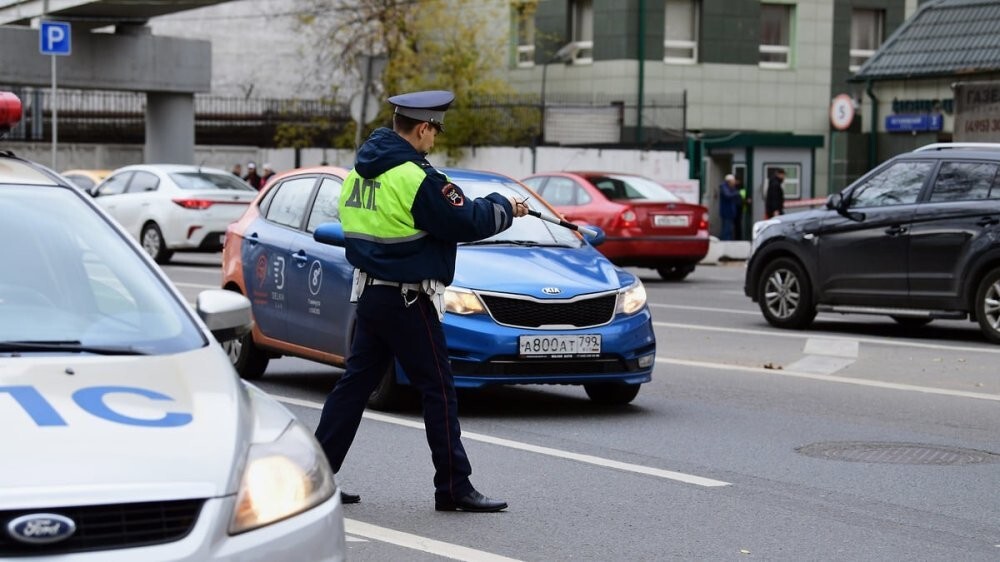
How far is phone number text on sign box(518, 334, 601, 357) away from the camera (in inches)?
398

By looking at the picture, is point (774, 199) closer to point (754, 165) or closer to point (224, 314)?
point (754, 165)

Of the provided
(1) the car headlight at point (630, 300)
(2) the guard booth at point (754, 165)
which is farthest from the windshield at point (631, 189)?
(1) the car headlight at point (630, 300)

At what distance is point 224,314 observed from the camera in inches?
212

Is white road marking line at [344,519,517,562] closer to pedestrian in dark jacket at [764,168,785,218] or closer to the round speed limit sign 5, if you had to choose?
pedestrian in dark jacket at [764,168,785,218]

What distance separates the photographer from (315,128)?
4347 centimetres

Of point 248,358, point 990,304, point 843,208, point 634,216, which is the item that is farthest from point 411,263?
point 634,216

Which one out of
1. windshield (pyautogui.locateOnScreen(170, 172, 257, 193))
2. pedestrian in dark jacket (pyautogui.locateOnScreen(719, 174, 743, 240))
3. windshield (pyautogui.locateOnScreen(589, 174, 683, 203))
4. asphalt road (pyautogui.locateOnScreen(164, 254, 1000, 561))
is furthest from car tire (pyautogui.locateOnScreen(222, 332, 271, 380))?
pedestrian in dark jacket (pyautogui.locateOnScreen(719, 174, 743, 240))

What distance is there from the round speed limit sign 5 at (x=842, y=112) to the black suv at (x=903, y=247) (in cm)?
1720

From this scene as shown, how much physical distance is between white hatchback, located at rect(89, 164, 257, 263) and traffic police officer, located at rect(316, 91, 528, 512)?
18.7 meters

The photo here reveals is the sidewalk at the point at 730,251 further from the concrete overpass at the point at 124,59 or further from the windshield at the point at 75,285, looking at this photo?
the windshield at the point at 75,285

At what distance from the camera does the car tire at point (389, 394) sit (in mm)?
10359

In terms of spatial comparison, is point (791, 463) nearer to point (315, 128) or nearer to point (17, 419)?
point (17, 419)

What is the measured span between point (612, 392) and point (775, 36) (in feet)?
108

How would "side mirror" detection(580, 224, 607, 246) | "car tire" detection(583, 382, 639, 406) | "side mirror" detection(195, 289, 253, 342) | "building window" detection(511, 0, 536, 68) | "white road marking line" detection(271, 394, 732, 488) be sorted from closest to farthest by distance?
"side mirror" detection(195, 289, 253, 342), "white road marking line" detection(271, 394, 732, 488), "car tire" detection(583, 382, 639, 406), "side mirror" detection(580, 224, 607, 246), "building window" detection(511, 0, 536, 68)
